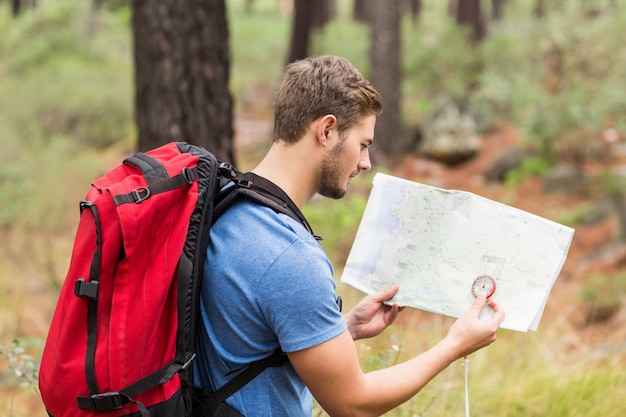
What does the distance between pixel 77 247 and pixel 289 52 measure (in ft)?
47.9

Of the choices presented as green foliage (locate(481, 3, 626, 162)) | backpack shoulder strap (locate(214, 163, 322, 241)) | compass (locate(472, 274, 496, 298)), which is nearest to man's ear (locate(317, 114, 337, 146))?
backpack shoulder strap (locate(214, 163, 322, 241))

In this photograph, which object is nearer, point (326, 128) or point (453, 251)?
point (326, 128)

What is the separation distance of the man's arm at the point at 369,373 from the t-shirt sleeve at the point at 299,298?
0.04 metres

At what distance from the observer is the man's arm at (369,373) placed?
1.81 m

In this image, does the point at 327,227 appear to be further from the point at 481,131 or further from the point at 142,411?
the point at 481,131

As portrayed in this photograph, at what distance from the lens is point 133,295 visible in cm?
177

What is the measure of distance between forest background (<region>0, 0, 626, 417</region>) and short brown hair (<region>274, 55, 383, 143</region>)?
888 mm

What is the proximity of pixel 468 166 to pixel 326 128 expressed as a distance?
1064cm

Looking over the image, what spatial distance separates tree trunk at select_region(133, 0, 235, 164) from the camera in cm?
469

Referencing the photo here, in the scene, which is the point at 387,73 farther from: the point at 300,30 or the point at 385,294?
the point at 385,294

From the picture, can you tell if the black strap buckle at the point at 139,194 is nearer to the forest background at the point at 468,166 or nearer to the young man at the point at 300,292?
the young man at the point at 300,292

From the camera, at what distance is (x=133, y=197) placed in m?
1.78

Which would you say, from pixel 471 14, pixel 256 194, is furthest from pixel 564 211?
pixel 471 14

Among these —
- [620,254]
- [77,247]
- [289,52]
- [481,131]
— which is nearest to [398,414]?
[77,247]
